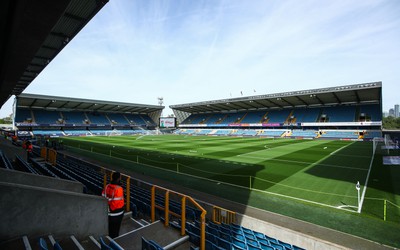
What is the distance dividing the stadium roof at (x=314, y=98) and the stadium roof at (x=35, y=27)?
48.4m

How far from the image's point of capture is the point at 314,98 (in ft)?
176

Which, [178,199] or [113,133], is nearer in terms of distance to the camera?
[178,199]

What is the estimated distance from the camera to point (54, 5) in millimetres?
4543

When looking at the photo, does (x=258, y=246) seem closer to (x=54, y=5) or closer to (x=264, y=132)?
(x=54, y=5)

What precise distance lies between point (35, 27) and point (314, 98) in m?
59.1

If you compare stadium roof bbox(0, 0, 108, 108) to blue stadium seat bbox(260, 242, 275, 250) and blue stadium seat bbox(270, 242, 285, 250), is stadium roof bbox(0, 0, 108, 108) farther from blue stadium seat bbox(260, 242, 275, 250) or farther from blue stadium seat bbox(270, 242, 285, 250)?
blue stadium seat bbox(270, 242, 285, 250)

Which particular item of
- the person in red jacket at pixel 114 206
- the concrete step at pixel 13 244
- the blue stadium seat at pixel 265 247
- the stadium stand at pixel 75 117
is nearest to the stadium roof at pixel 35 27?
the person in red jacket at pixel 114 206

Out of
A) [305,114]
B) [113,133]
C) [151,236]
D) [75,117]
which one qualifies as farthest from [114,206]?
[75,117]

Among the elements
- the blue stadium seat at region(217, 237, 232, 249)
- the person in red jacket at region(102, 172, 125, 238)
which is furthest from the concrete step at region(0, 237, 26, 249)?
the blue stadium seat at region(217, 237, 232, 249)

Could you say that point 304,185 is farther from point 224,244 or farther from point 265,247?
point 224,244

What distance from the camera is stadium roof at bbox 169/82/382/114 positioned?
141 ft

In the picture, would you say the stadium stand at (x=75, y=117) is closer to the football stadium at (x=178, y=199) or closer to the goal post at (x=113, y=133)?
the goal post at (x=113, y=133)

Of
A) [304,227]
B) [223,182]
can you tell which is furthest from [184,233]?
[223,182]

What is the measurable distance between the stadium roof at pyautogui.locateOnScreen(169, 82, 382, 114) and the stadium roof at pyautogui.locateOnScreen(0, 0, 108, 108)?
4837 cm
